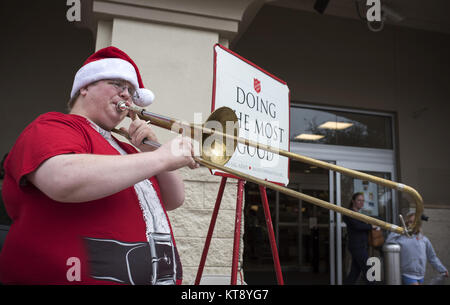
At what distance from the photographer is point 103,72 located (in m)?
1.56

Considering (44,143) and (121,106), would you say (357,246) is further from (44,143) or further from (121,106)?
(44,143)

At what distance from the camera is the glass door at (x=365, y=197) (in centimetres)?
563

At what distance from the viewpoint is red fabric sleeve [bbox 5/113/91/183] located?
1.11m

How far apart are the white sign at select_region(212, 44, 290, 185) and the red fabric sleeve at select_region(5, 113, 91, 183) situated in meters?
1.10

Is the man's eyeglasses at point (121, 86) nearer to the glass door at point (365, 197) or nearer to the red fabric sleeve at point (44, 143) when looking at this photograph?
the red fabric sleeve at point (44, 143)

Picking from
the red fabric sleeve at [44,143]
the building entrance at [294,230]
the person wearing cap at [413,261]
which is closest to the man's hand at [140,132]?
the red fabric sleeve at [44,143]

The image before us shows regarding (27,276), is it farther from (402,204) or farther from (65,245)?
(402,204)

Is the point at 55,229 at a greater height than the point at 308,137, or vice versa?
the point at 308,137

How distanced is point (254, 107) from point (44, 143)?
1.62 m

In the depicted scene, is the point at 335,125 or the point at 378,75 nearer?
the point at 335,125

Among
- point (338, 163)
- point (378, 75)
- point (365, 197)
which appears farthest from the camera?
point (378, 75)

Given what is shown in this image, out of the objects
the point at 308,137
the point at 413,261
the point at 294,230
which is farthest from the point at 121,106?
the point at 294,230

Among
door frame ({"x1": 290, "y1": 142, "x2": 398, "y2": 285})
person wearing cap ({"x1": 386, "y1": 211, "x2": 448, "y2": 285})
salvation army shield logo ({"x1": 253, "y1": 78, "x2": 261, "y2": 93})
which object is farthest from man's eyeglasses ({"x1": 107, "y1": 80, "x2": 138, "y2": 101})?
door frame ({"x1": 290, "y1": 142, "x2": 398, "y2": 285})

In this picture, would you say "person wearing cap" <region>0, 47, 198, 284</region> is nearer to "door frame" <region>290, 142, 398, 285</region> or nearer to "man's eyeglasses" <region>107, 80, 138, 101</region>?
"man's eyeglasses" <region>107, 80, 138, 101</region>
